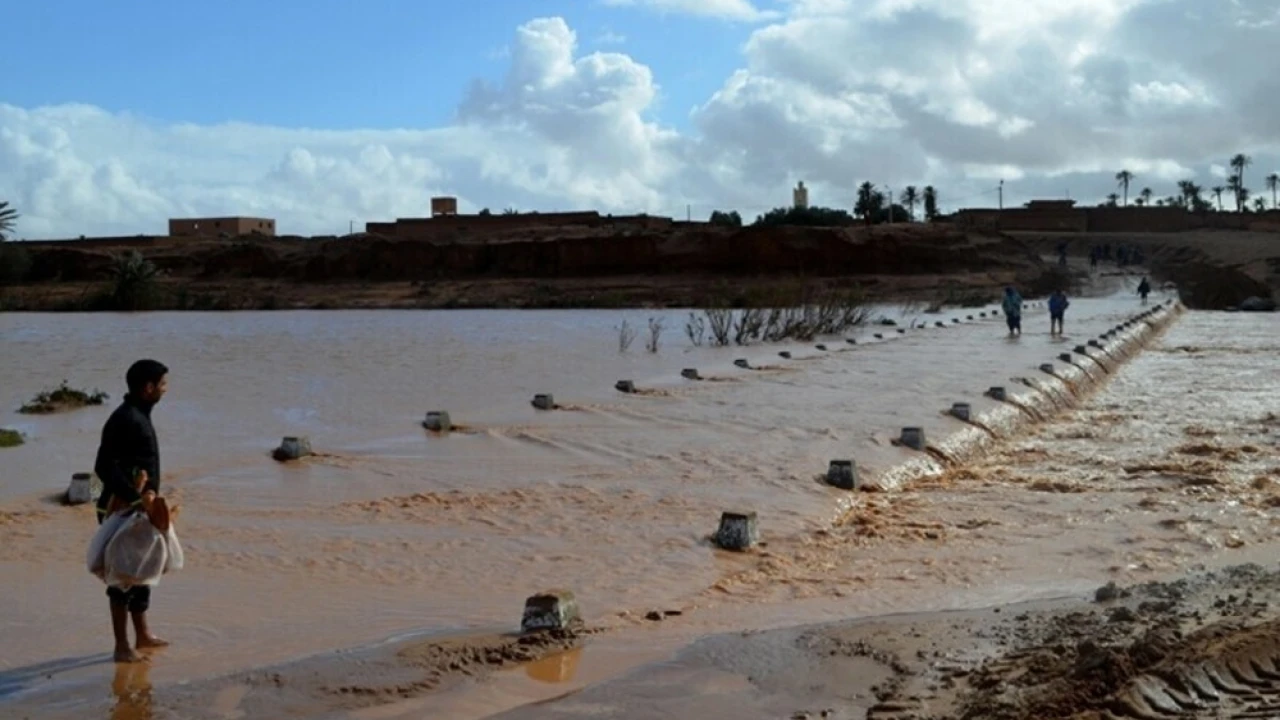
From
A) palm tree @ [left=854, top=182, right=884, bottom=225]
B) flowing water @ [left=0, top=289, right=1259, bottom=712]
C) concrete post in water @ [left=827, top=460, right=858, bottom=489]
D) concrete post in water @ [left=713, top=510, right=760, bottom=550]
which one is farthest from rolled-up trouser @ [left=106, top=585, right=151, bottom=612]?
palm tree @ [left=854, top=182, right=884, bottom=225]

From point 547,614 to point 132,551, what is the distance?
174cm

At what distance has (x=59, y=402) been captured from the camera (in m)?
17.0

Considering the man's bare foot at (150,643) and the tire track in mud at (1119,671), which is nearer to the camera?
the tire track in mud at (1119,671)

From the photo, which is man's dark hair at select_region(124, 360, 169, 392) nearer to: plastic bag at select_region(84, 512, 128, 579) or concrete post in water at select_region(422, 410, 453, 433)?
plastic bag at select_region(84, 512, 128, 579)

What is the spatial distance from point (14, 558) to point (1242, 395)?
47.5 ft

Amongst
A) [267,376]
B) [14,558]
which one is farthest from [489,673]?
[267,376]

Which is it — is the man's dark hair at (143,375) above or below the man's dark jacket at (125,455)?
above

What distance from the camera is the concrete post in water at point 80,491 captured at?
371 inches

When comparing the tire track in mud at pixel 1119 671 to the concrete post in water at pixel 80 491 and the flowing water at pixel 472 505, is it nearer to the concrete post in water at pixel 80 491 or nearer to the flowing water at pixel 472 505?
the flowing water at pixel 472 505

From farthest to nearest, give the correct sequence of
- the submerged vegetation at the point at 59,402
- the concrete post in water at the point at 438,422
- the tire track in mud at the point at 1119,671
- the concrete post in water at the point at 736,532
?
1. the submerged vegetation at the point at 59,402
2. the concrete post in water at the point at 438,422
3. the concrete post in water at the point at 736,532
4. the tire track in mud at the point at 1119,671

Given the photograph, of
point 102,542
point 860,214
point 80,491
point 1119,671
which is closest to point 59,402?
point 80,491

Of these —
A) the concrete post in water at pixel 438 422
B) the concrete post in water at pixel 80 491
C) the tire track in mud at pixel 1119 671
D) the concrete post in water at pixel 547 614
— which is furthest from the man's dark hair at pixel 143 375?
the concrete post in water at pixel 438 422

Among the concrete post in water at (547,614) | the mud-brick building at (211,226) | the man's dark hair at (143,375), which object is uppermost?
the mud-brick building at (211,226)

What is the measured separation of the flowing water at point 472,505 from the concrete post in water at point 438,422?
0.16 metres
